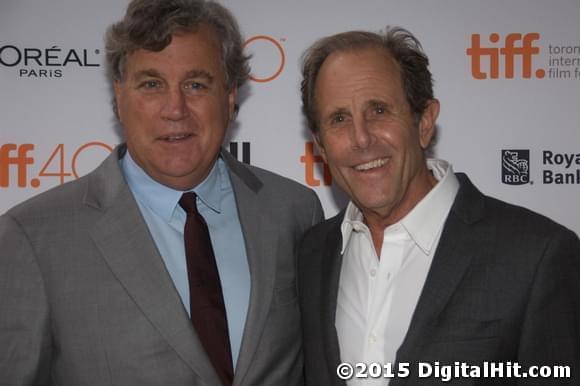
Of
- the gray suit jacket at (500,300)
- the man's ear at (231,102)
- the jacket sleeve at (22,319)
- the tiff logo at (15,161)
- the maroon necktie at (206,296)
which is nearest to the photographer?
the gray suit jacket at (500,300)

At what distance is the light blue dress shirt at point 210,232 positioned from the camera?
81.3 inches

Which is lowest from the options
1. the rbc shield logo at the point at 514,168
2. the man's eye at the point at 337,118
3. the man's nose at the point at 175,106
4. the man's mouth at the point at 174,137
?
the rbc shield logo at the point at 514,168

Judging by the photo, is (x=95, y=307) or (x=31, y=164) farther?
(x=31, y=164)

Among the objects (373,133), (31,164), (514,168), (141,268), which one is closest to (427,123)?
(373,133)

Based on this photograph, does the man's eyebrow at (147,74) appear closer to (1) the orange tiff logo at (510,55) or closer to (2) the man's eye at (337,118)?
(2) the man's eye at (337,118)

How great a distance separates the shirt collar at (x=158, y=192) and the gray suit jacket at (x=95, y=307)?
0.10 metres

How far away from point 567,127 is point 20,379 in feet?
9.39

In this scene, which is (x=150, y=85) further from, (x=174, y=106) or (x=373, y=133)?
(x=373, y=133)

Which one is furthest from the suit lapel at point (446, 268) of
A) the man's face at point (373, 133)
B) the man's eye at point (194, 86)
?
the man's eye at point (194, 86)

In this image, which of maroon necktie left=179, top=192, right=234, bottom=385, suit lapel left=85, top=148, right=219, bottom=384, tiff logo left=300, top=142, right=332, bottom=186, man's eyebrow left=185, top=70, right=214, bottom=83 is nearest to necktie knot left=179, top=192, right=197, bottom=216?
maroon necktie left=179, top=192, right=234, bottom=385

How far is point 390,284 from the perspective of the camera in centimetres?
192

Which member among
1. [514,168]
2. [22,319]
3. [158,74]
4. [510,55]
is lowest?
[22,319]

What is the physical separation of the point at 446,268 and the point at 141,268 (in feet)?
3.11

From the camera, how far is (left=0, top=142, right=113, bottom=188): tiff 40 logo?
129 inches
